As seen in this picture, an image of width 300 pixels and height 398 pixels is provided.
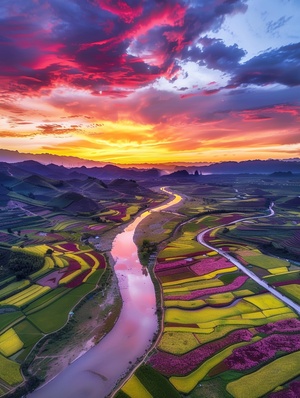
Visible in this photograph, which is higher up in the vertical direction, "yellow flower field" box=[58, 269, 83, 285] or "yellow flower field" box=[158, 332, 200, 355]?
"yellow flower field" box=[158, 332, 200, 355]

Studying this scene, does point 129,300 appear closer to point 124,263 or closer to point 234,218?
point 124,263

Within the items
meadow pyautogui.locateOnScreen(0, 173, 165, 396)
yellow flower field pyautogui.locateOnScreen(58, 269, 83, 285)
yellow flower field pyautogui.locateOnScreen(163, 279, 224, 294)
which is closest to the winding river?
meadow pyautogui.locateOnScreen(0, 173, 165, 396)

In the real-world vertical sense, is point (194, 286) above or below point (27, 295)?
below

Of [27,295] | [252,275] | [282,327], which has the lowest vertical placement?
[252,275]

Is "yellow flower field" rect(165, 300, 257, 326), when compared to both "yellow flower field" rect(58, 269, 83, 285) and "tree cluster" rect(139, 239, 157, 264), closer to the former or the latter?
"yellow flower field" rect(58, 269, 83, 285)

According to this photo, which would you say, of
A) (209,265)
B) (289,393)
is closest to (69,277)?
(209,265)

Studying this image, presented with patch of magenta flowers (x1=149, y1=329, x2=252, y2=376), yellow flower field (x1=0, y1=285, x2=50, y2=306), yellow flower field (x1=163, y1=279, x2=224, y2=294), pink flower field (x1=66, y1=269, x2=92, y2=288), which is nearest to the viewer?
patch of magenta flowers (x1=149, y1=329, x2=252, y2=376)

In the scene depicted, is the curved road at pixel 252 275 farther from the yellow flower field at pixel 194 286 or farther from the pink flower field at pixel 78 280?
the pink flower field at pixel 78 280

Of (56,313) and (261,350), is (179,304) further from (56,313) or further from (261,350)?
(56,313)
